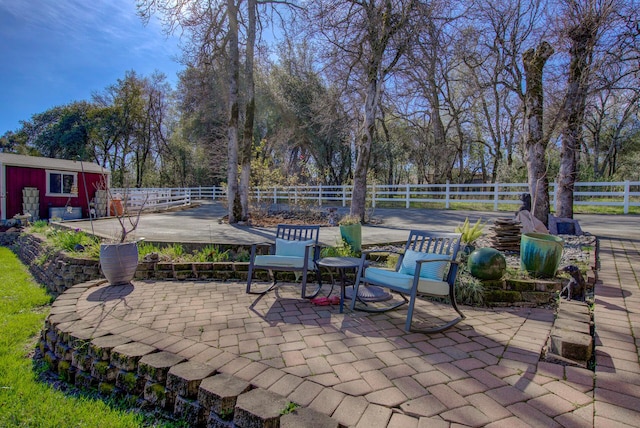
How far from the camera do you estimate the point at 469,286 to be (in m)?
3.23

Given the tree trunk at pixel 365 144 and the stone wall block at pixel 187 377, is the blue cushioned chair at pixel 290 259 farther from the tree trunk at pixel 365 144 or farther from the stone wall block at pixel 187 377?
the tree trunk at pixel 365 144

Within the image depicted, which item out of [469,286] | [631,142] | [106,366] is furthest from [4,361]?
[631,142]

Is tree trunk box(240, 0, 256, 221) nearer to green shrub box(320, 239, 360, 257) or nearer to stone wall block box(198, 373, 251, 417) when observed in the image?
green shrub box(320, 239, 360, 257)

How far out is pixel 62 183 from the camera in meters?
14.1

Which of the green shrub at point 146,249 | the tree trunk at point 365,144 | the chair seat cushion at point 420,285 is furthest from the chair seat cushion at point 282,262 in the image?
the tree trunk at point 365,144

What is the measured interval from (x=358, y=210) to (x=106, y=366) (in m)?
6.75

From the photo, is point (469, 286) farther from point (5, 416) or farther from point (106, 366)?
point (5, 416)

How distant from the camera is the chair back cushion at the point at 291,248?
11.9 feet

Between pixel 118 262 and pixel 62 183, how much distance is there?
13.3m

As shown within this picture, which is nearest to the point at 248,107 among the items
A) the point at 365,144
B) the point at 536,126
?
the point at 365,144

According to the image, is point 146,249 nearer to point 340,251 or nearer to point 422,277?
point 340,251

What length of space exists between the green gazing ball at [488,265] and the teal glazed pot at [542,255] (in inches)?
17.2

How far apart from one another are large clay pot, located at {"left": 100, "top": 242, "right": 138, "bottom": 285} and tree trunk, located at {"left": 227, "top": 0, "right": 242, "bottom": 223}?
4.99 m

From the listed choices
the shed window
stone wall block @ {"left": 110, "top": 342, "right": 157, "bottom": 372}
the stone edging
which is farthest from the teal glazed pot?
the shed window
